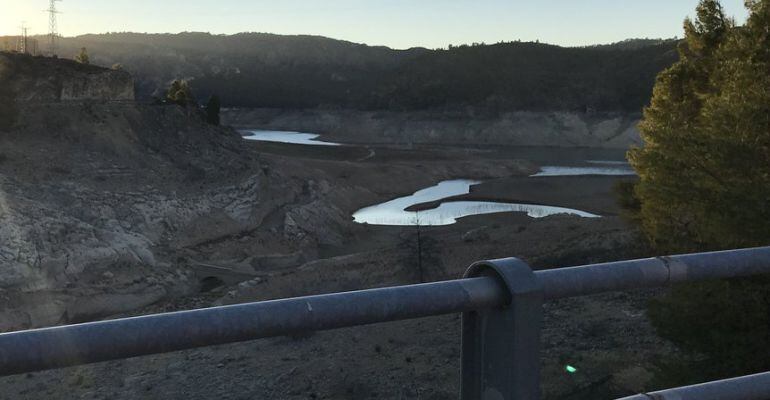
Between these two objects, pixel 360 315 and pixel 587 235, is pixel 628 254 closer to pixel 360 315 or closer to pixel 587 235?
pixel 587 235

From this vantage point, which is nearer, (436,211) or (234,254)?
(234,254)

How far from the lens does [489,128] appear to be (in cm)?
12275

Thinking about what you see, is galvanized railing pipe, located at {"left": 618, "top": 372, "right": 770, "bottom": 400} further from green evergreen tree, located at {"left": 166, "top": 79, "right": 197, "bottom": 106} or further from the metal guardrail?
green evergreen tree, located at {"left": 166, "top": 79, "right": 197, "bottom": 106}

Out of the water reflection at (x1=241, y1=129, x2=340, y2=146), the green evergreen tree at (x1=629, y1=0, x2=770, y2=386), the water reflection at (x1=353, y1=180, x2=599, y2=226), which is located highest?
the green evergreen tree at (x1=629, y1=0, x2=770, y2=386)

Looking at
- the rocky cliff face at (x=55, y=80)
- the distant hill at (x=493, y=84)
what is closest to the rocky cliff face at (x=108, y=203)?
the rocky cliff face at (x=55, y=80)

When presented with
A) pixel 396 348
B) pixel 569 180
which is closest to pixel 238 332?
pixel 396 348

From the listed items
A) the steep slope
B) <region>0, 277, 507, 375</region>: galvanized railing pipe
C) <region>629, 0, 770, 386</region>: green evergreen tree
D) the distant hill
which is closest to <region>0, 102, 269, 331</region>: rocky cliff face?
the steep slope

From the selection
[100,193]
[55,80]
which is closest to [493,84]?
[55,80]

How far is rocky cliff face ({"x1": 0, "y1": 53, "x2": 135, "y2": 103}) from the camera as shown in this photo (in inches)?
1923

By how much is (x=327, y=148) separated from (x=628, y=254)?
70.8 meters

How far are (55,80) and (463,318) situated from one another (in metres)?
54.4

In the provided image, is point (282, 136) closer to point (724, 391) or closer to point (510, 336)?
point (724, 391)

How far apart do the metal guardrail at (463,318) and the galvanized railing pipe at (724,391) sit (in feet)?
1.39

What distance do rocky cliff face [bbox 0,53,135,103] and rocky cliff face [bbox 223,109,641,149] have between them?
69.1m
